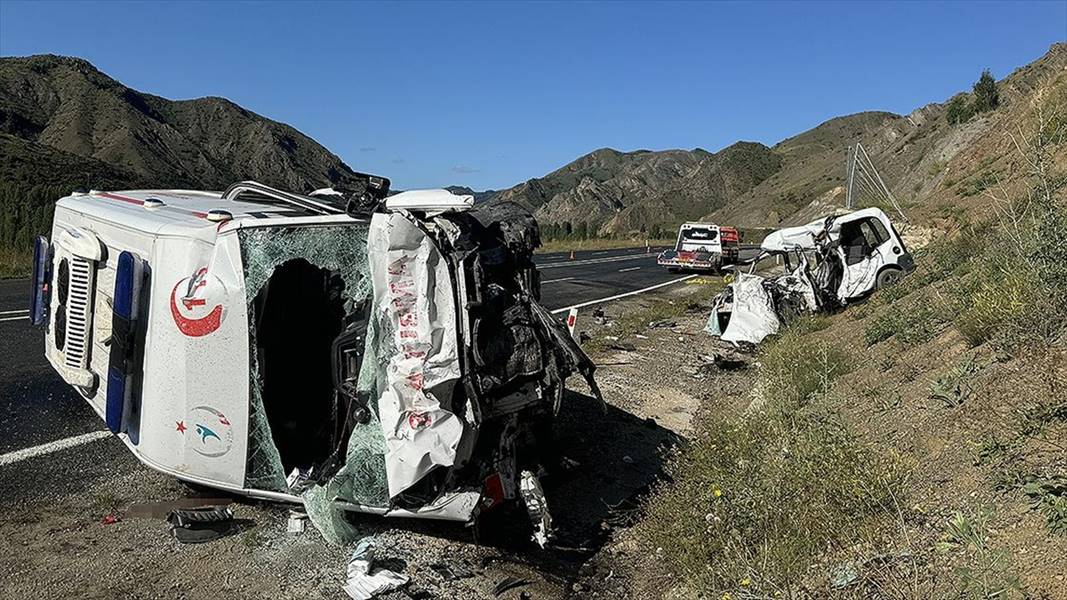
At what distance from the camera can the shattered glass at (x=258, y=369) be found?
3.87 meters

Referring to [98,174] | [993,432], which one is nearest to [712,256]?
[993,432]

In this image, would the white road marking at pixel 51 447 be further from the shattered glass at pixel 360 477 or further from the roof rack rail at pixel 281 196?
the shattered glass at pixel 360 477

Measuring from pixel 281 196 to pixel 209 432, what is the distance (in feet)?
6.10

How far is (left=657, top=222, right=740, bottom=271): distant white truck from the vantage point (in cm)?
2511

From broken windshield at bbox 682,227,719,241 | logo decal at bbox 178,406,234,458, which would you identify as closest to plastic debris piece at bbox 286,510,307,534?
logo decal at bbox 178,406,234,458

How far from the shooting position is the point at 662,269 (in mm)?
27125

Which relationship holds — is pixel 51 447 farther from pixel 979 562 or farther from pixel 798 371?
pixel 798 371

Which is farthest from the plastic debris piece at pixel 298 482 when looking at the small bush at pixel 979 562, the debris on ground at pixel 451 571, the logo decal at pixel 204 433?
the small bush at pixel 979 562

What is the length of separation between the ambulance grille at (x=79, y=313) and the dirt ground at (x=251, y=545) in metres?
0.80

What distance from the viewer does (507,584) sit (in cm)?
394

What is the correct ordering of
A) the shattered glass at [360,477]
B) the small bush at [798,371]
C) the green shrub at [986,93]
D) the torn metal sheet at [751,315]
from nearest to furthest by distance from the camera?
the shattered glass at [360,477] → the small bush at [798,371] → the torn metal sheet at [751,315] → the green shrub at [986,93]

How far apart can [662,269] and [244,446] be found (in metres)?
24.2

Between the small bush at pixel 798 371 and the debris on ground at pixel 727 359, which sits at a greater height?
the small bush at pixel 798 371

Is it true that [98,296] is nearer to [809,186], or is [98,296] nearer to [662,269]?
[662,269]
